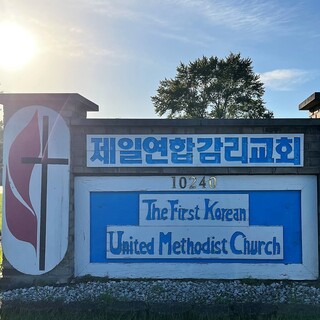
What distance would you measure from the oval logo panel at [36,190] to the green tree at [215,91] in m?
31.7

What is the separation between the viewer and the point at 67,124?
19.6 ft

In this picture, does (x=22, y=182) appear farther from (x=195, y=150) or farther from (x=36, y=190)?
(x=195, y=150)

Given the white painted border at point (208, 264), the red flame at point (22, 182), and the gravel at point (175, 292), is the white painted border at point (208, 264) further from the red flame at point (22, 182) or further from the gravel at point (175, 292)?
the red flame at point (22, 182)

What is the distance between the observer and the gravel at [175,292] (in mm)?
4996

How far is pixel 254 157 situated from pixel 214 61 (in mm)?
34798

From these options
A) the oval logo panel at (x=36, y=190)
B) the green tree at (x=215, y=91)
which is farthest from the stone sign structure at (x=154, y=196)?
the green tree at (x=215, y=91)

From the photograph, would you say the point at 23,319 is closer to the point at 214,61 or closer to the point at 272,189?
the point at 272,189

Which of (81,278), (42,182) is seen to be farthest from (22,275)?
(42,182)

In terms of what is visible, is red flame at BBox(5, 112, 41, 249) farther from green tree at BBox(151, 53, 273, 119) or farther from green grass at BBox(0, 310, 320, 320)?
green tree at BBox(151, 53, 273, 119)

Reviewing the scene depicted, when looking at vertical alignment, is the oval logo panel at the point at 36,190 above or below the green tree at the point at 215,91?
below

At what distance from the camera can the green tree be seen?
37.4 m

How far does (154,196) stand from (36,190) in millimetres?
1735

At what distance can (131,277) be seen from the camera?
235 inches

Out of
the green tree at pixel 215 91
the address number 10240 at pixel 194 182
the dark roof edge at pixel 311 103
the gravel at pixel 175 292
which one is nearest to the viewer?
the gravel at pixel 175 292
